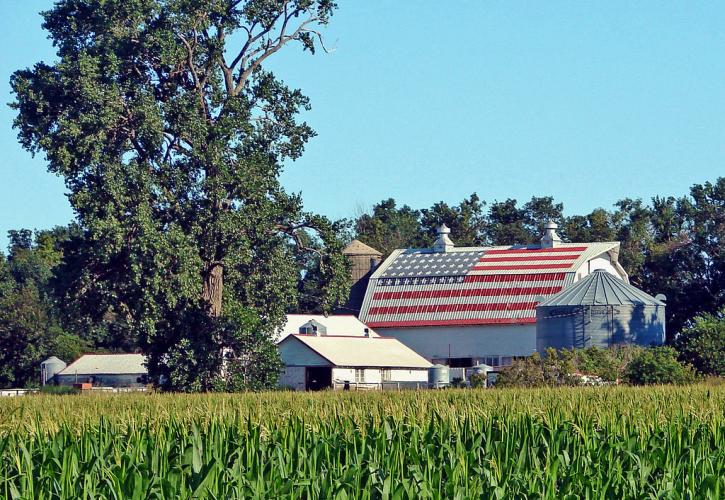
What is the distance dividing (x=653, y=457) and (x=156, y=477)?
593 centimetres

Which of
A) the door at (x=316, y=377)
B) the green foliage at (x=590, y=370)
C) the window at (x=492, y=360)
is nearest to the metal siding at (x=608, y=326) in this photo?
the door at (x=316, y=377)

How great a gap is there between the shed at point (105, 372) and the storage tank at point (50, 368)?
37 centimetres

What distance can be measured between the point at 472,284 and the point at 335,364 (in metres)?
21.4

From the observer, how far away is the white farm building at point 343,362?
64625 mm

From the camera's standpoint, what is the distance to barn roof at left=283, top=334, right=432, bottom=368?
2576 inches

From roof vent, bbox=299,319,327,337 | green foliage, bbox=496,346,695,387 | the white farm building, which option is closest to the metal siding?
the white farm building

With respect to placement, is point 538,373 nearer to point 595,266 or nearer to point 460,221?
point 595,266

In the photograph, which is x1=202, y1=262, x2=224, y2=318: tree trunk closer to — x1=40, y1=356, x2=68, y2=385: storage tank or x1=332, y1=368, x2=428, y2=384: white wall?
x1=332, y1=368, x2=428, y2=384: white wall

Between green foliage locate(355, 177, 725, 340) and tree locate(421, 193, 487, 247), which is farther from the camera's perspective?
Result: tree locate(421, 193, 487, 247)

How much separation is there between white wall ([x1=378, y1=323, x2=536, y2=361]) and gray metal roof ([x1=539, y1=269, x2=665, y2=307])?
36.0ft

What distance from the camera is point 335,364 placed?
209ft

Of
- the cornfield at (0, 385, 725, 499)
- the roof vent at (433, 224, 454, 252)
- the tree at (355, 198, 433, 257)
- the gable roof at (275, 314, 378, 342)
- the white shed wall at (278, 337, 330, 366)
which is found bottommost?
the cornfield at (0, 385, 725, 499)

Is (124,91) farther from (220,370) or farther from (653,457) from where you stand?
(653,457)

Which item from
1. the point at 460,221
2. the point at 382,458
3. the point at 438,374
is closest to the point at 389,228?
the point at 460,221
